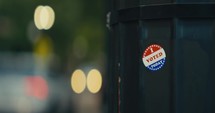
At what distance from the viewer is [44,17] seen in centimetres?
1814

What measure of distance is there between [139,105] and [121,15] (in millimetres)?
447

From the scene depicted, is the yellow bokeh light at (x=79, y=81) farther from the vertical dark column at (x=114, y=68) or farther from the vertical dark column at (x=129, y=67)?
the vertical dark column at (x=129, y=67)

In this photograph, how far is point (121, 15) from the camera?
2770mm

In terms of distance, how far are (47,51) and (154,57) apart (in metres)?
16.9

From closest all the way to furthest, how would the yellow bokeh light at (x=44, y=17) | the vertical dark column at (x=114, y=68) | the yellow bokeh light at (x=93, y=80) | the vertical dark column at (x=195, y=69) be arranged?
the vertical dark column at (x=195, y=69) < the vertical dark column at (x=114, y=68) < the yellow bokeh light at (x=44, y=17) < the yellow bokeh light at (x=93, y=80)

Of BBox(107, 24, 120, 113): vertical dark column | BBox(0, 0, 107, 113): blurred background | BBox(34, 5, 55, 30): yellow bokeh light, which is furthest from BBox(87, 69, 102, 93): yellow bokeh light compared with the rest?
BBox(107, 24, 120, 113): vertical dark column

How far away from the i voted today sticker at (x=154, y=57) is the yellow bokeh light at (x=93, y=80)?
17.4 meters

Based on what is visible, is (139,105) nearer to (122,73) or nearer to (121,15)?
(122,73)

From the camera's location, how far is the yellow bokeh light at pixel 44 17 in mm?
17984

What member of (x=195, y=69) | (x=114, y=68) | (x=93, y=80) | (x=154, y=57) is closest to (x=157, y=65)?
(x=154, y=57)

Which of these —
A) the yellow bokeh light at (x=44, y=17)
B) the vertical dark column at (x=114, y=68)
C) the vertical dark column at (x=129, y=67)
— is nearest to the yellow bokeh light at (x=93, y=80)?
the yellow bokeh light at (x=44, y=17)

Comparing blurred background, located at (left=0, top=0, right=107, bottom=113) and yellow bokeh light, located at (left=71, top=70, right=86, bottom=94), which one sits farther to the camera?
yellow bokeh light, located at (left=71, top=70, right=86, bottom=94)

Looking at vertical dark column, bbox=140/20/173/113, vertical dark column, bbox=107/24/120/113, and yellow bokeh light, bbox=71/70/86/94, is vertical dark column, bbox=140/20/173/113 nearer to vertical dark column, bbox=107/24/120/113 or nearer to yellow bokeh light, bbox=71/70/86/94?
vertical dark column, bbox=107/24/120/113

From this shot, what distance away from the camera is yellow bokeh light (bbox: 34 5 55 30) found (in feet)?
59.0
